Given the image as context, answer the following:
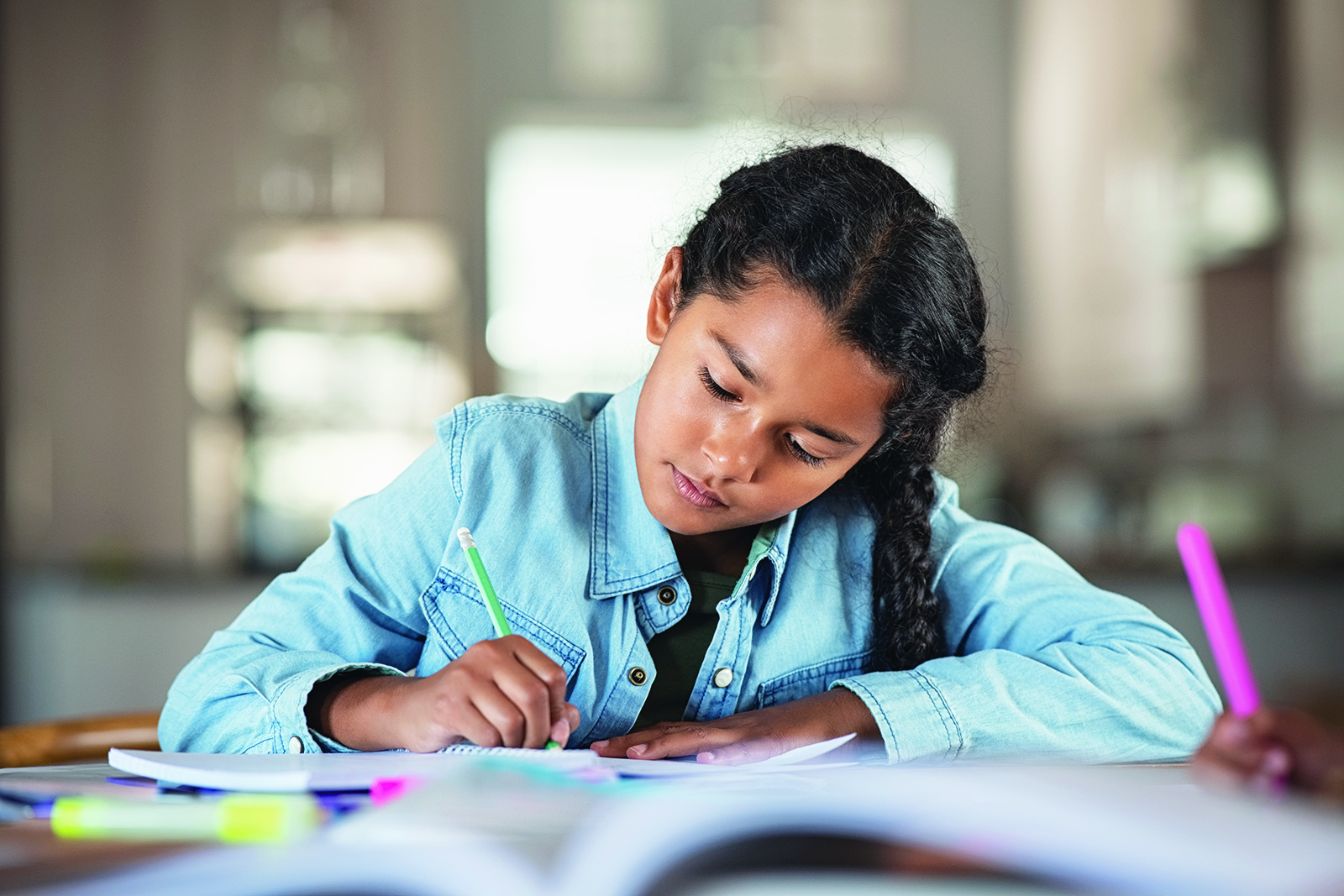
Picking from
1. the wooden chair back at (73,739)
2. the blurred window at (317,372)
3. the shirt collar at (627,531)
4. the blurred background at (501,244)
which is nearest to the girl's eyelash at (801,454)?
the shirt collar at (627,531)

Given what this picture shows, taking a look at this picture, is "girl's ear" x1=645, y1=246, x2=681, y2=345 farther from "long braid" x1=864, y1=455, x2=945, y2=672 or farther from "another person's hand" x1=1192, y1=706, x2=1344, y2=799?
"another person's hand" x1=1192, y1=706, x2=1344, y2=799

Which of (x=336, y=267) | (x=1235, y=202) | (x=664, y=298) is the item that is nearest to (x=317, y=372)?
(x=336, y=267)

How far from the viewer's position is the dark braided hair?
765mm

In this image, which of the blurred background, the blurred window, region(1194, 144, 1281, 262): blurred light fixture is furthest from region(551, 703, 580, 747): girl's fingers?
region(1194, 144, 1281, 262): blurred light fixture

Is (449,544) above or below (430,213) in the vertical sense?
below

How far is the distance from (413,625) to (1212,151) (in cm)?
306

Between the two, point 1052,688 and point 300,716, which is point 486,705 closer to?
point 300,716

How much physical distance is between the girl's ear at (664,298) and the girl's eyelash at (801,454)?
144 mm

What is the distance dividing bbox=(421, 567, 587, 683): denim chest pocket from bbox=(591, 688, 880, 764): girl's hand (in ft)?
0.33

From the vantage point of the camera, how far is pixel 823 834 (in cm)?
34

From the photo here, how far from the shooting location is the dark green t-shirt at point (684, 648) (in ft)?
2.69

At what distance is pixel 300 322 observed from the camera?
129 inches

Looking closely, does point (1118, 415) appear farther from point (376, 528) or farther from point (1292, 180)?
point (376, 528)

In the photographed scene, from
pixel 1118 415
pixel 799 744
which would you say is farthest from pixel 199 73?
pixel 799 744
